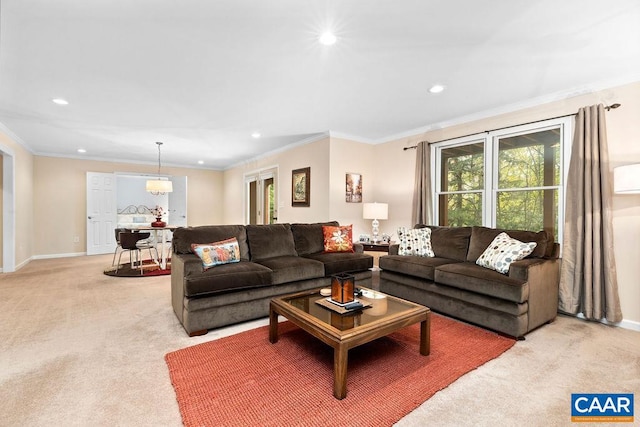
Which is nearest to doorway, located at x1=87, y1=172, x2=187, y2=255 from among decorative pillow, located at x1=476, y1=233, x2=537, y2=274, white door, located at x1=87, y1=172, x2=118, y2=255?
white door, located at x1=87, y1=172, x2=118, y2=255

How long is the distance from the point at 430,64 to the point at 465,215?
2437 mm

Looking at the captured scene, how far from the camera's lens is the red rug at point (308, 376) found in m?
1.64

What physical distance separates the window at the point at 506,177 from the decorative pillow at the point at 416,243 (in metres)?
0.84

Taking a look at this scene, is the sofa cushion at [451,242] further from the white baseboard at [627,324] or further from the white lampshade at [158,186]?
the white lampshade at [158,186]

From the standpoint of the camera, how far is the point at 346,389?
1822mm

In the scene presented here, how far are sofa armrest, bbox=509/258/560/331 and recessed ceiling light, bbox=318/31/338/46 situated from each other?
250 cm

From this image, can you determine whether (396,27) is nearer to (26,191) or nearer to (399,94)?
(399,94)

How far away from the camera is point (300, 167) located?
577cm

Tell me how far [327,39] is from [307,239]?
246 centimetres

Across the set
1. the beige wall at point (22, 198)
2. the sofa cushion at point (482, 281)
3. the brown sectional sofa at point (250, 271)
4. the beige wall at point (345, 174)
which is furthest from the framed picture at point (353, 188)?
the beige wall at point (22, 198)

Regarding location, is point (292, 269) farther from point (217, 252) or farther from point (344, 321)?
point (344, 321)

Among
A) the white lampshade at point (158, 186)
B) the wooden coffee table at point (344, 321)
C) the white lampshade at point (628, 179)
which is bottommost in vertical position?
the wooden coffee table at point (344, 321)

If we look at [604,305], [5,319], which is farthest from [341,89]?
[5,319]

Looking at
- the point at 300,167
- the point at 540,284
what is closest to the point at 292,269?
the point at 540,284
